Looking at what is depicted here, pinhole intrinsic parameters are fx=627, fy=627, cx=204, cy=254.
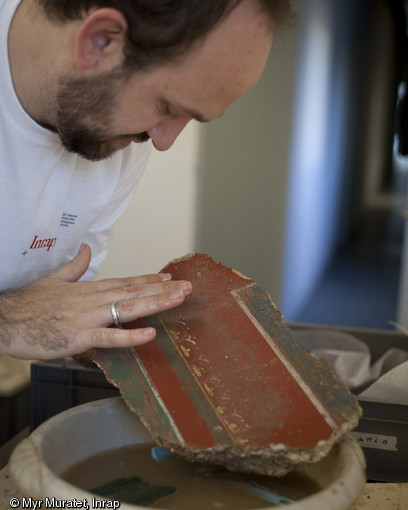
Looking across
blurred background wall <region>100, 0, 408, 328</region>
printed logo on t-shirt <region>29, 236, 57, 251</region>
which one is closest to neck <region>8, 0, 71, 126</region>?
printed logo on t-shirt <region>29, 236, 57, 251</region>

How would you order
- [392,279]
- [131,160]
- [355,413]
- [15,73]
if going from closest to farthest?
[355,413] < [15,73] < [131,160] < [392,279]

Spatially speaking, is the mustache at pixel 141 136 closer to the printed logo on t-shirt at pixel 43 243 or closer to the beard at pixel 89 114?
the beard at pixel 89 114

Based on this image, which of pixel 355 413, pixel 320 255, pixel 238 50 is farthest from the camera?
pixel 320 255

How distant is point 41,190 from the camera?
124cm

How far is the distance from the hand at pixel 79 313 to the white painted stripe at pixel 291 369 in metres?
0.10

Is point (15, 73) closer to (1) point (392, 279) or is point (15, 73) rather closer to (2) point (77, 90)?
(2) point (77, 90)

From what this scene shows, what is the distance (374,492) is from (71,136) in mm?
794

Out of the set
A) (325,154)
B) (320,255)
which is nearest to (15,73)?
(325,154)

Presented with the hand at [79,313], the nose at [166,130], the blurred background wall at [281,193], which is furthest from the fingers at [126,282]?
the blurred background wall at [281,193]

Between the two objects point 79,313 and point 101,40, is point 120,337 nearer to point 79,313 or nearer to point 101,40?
point 79,313

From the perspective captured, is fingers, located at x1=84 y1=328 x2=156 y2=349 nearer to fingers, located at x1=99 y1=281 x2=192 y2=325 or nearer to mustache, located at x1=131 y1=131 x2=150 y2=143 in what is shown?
fingers, located at x1=99 y1=281 x2=192 y2=325

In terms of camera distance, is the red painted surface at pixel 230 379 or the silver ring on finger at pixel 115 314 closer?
the red painted surface at pixel 230 379

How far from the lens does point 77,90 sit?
3.49ft

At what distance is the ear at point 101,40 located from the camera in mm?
963
